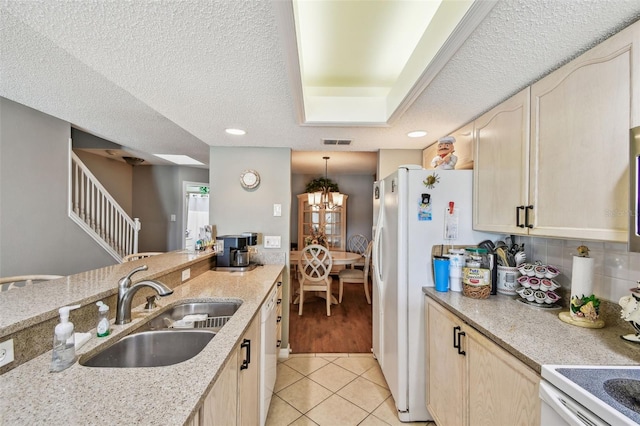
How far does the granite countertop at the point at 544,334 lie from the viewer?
910 mm

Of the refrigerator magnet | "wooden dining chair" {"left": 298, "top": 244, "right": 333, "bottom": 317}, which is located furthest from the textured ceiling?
"wooden dining chair" {"left": 298, "top": 244, "right": 333, "bottom": 317}

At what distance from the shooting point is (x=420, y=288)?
1785 millimetres

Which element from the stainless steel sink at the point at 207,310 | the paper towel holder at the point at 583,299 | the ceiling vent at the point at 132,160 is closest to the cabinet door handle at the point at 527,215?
the paper towel holder at the point at 583,299

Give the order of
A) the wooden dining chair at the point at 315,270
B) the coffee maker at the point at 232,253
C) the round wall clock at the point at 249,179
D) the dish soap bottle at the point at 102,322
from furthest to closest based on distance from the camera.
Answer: the wooden dining chair at the point at 315,270 → the round wall clock at the point at 249,179 → the coffee maker at the point at 232,253 → the dish soap bottle at the point at 102,322

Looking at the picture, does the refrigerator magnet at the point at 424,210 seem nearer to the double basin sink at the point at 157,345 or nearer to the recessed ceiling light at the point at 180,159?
the double basin sink at the point at 157,345

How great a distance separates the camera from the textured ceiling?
916 mm

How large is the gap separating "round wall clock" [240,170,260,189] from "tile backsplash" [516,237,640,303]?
7.74 feet

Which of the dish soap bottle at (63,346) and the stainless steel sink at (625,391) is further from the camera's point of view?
the dish soap bottle at (63,346)

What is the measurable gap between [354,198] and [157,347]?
527 centimetres

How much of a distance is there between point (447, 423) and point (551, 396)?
886 millimetres

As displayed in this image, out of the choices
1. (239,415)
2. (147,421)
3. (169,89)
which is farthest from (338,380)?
(169,89)

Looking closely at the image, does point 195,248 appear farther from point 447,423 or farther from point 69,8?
point 447,423

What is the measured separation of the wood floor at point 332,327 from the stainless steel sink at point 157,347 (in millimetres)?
1654

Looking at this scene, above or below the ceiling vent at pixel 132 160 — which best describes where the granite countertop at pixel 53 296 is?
below
